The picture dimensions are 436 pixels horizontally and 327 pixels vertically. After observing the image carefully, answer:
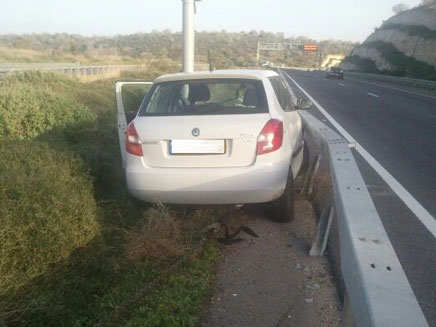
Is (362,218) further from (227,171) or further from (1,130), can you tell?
(1,130)

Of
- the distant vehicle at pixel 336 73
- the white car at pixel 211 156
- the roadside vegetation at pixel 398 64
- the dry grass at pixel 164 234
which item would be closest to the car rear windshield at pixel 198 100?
the white car at pixel 211 156

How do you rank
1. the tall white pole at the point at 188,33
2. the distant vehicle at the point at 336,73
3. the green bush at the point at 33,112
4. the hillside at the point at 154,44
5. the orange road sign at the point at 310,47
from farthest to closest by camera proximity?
the orange road sign at the point at 310,47 < the hillside at the point at 154,44 < the distant vehicle at the point at 336,73 < the tall white pole at the point at 188,33 < the green bush at the point at 33,112

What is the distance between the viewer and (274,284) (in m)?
3.82

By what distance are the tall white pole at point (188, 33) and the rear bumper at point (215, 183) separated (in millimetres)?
5277

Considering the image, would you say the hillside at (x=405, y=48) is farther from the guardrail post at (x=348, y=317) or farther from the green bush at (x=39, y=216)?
the guardrail post at (x=348, y=317)

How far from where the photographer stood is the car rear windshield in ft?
16.4

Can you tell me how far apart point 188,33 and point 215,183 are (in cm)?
608

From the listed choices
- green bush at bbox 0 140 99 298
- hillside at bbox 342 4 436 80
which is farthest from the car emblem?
hillside at bbox 342 4 436 80

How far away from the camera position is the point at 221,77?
17.3ft

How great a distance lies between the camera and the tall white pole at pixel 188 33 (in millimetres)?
9852

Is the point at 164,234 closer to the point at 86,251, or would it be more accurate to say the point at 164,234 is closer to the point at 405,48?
the point at 86,251

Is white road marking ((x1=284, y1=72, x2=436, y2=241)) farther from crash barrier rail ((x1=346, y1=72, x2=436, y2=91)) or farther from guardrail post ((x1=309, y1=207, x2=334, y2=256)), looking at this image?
crash barrier rail ((x1=346, y1=72, x2=436, y2=91))

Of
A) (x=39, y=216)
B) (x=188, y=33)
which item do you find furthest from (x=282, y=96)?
(x=188, y=33)

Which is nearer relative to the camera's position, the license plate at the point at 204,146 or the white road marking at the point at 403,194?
the license plate at the point at 204,146
